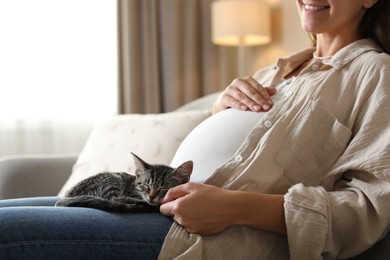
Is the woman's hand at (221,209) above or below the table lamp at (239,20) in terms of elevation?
below

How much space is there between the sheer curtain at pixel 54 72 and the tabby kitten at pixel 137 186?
6.06 ft

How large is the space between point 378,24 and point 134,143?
0.86m

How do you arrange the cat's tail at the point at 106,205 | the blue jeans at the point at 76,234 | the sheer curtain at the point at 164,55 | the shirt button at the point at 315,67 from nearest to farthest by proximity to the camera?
the blue jeans at the point at 76,234 → the cat's tail at the point at 106,205 → the shirt button at the point at 315,67 → the sheer curtain at the point at 164,55

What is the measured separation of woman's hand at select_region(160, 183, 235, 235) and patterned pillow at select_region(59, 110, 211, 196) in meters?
0.75

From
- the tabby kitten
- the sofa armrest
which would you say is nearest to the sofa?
the sofa armrest

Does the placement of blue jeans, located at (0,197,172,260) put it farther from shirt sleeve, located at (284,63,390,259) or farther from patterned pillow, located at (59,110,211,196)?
patterned pillow, located at (59,110,211,196)

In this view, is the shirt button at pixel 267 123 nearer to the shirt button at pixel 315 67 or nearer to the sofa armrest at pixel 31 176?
the shirt button at pixel 315 67

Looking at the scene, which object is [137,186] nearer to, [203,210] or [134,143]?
[203,210]

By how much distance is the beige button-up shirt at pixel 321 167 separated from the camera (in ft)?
2.93

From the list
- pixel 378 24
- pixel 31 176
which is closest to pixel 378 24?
pixel 378 24

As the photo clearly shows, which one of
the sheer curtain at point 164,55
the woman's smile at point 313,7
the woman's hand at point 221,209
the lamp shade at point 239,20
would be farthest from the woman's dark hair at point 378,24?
the sheer curtain at point 164,55

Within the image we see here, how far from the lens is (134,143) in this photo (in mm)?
1729

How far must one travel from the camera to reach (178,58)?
2963 mm

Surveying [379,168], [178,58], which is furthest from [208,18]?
[379,168]
